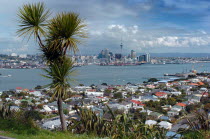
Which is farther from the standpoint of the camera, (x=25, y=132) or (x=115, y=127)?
(x=25, y=132)

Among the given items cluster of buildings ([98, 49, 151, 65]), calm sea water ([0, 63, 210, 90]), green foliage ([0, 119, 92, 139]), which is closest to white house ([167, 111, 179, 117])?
calm sea water ([0, 63, 210, 90])

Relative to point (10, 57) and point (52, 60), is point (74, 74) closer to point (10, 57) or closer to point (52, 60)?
point (52, 60)

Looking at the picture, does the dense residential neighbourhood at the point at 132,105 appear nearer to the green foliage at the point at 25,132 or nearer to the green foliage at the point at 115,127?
the green foliage at the point at 115,127

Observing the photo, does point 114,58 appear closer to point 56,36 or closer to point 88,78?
point 88,78

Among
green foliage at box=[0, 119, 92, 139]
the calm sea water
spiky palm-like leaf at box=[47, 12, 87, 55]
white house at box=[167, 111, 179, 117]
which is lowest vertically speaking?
the calm sea water

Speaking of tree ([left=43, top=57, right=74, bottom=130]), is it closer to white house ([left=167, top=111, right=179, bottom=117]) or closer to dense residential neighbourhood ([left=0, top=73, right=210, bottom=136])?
dense residential neighbourhood ([left=0, top=73, right=210, bottom=136])

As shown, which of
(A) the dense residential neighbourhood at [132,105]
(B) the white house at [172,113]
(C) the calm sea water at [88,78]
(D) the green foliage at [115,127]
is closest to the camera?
(D) the green foliage at [115,127]

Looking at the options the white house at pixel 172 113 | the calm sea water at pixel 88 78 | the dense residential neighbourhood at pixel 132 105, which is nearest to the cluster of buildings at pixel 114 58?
the calm sea water at pixel 88 78

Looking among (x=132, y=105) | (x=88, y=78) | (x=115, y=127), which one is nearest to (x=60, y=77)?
(x=115, y=127)

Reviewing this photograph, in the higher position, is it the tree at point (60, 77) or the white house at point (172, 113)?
the tree at point (60, 77)

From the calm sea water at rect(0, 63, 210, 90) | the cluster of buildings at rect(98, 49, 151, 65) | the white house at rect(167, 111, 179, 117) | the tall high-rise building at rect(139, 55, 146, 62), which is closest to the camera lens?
the white house at rect(167, 111, 179, 117)

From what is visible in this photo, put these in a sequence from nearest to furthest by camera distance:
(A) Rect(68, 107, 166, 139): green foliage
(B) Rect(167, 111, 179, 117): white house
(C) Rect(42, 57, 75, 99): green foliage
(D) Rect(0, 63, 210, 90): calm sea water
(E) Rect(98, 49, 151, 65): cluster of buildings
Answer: (A) Rect(68, 107, 166, 139): green foliage
(C) Rect(42, 57, 75, 99): green foliage
(B) Rect(167, 111, 179, 117): white house
(D) Rect(0, 63, 210, 90): calm sea water
(E) Rect(98, 49, 151, 65): cluster of buildings
